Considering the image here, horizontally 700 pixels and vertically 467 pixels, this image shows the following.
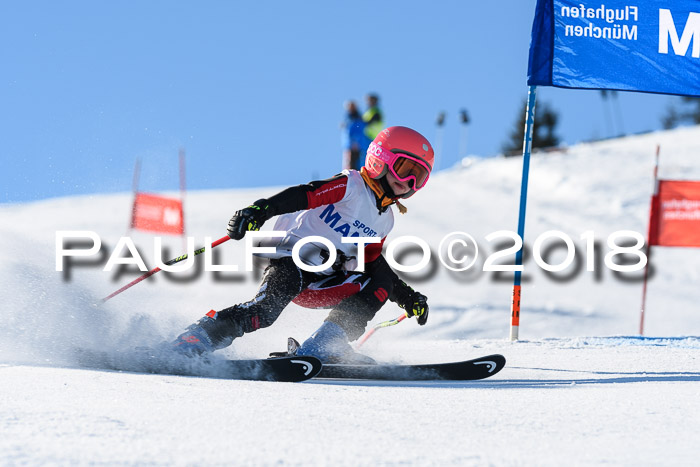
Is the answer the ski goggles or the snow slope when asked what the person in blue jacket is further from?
the ski goggles

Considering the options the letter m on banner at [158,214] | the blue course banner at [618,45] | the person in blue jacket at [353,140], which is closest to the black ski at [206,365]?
the blue course banner at [618,45]

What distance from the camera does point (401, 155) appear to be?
376 centimetres

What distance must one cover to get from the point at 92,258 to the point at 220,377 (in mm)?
1932

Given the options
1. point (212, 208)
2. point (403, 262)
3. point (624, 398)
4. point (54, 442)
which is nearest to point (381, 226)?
point (624, 398)

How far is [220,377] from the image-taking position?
10.3 ft

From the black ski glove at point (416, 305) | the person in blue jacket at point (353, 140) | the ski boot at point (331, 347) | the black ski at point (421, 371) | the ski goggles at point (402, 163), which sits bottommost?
the black ski at point (421, 371)

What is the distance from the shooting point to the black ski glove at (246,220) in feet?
10.8

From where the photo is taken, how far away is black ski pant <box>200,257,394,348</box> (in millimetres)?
3473

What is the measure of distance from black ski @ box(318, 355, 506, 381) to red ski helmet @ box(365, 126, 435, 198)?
900 mm

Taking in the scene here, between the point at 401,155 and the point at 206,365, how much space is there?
140 centimetres

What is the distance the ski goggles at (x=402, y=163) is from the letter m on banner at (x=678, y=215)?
15.8 feet

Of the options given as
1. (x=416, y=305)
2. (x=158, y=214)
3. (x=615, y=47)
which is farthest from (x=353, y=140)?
(x=416, y=305)

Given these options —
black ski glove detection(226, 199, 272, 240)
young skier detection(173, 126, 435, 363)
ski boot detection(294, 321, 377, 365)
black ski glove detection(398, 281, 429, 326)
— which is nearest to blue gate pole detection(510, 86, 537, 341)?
black ski glove detection(398, 281, 429, 326)

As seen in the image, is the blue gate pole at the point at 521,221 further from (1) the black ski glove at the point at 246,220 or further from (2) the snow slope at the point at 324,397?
(1) the black ski glove at the point at 246,220
